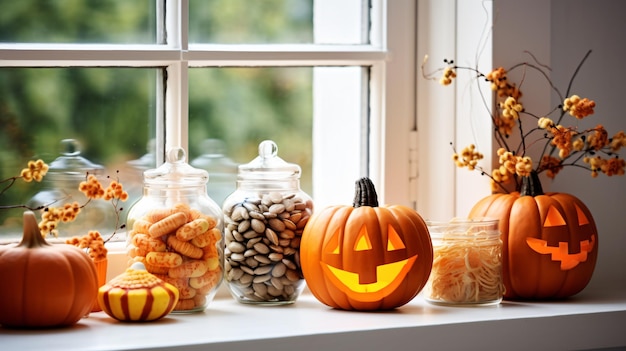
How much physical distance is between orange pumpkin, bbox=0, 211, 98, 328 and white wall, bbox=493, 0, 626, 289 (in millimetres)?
946

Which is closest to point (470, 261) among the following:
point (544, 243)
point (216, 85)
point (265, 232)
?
point (544, 243)

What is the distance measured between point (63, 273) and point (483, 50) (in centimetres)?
91

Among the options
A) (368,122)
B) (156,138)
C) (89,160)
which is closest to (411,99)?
(368,122)

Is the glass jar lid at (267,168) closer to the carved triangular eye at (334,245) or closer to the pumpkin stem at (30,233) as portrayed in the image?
the carved triangular eye at (334,245)

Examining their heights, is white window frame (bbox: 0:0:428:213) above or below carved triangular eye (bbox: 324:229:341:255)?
above

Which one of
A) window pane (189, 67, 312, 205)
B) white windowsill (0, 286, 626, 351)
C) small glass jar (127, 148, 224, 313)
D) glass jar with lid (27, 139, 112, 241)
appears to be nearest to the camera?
white windowsill (0, 286, 626, 351)

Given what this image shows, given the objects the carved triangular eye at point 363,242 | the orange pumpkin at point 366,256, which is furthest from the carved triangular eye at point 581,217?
the carved triangular eye at point 363,242

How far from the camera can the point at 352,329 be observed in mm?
1392

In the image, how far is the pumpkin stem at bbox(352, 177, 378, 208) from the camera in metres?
1.57

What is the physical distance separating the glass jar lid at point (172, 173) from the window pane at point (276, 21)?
0.83ft

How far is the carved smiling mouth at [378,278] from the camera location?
1.51m

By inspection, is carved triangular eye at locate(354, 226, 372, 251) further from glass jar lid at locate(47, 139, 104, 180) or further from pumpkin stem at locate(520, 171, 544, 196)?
glass jar lid at locate(47, 139, 104, 180)

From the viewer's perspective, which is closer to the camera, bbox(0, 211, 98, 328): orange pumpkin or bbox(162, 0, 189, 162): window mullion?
bbox(0, 211, 98, 328): orange pumpkin

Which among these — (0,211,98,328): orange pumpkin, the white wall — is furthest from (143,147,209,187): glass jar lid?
the white wall
